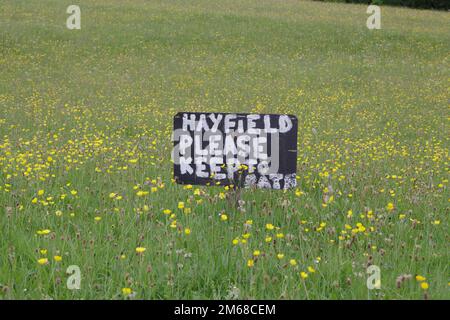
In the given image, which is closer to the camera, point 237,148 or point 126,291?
point 126,291

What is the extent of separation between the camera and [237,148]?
463 centimetres

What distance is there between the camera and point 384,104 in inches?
483

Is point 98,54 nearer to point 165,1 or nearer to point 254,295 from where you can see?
point 165,1

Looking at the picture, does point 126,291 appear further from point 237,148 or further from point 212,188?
point 212,188

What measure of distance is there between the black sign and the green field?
0.93 feet

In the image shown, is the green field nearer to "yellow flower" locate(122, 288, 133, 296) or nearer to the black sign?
"yellow flower" locate(122, 288, 133, 296)

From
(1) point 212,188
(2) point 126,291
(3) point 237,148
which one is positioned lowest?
(2) point 126,291

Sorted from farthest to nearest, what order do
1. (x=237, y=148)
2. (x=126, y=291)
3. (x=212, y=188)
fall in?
1. (x=212, y=188)
2. (x=237, y=148)
3. (x=126, y=291)

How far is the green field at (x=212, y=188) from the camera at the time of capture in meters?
3.43

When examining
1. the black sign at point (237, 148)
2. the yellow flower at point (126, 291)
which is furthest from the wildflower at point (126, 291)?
the black sign at point (237, 148)

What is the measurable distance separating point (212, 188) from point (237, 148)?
864mm

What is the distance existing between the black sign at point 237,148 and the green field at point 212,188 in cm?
28

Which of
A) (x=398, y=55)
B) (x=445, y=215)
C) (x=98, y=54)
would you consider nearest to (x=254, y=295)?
(x=445, y=215)

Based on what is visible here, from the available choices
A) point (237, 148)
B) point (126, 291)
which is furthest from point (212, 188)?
point (126, 291)
